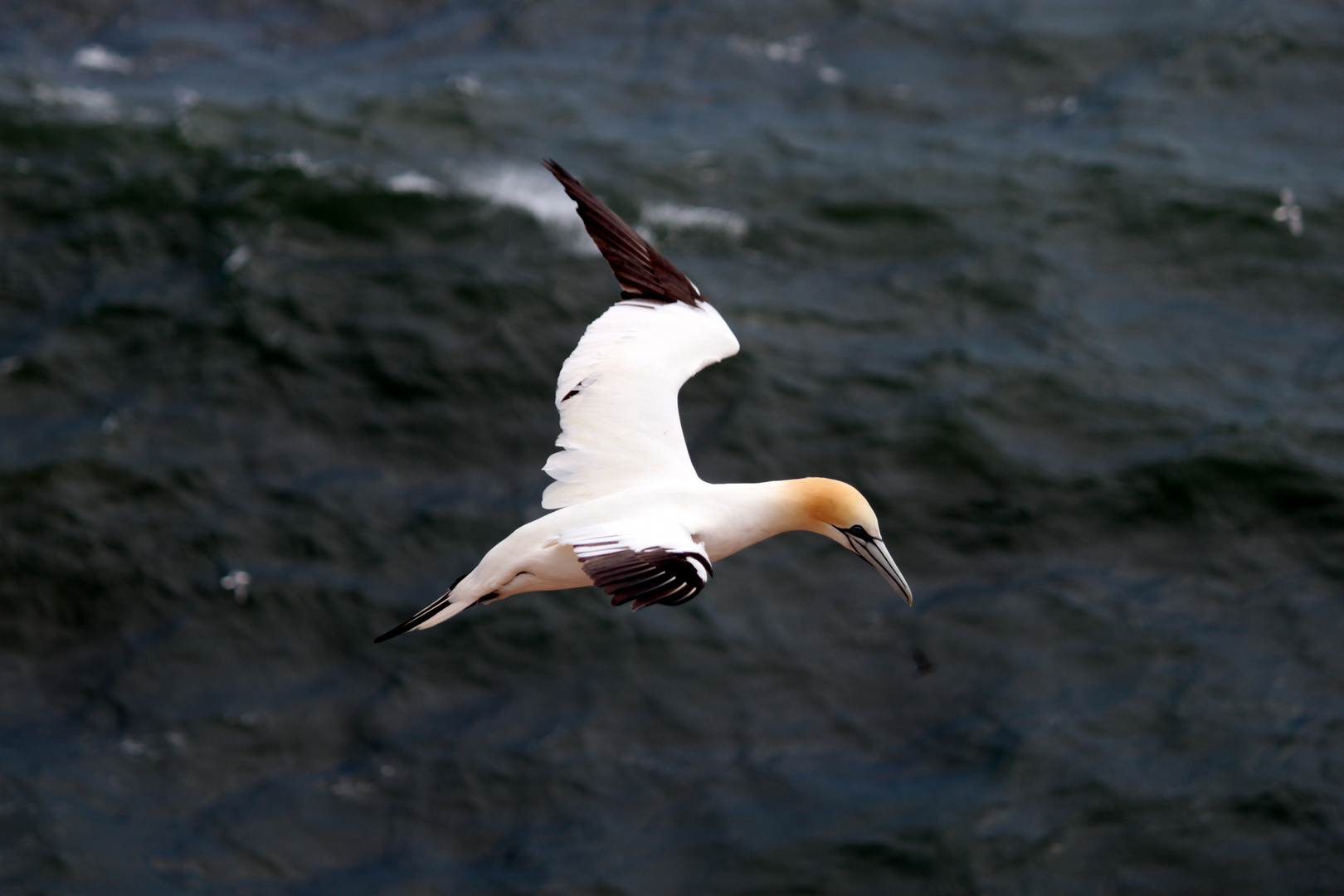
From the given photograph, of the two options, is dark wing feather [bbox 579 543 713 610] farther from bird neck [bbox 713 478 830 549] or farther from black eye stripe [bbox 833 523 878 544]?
black eye stripe [bbox 833 523 878 544]

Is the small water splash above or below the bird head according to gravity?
below

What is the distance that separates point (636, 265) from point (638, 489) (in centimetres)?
197

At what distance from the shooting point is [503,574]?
813 centimetres

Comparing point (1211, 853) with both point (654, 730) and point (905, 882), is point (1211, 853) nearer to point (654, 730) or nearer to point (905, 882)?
point (905, 882)

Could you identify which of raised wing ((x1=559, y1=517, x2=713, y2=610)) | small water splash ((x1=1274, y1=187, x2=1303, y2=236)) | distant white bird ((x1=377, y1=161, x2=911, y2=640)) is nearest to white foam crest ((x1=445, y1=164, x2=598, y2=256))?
small water splash ((x1=1274, y1=187, x2=1303, y2=236))

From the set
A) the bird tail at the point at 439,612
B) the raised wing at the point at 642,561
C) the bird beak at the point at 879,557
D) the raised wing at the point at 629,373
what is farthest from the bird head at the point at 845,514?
Result: the bird tail at the point at 439,612

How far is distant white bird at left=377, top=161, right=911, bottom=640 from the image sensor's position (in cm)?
751

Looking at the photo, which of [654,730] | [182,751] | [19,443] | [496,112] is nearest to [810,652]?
[654,730]

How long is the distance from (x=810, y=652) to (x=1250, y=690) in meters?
4.30

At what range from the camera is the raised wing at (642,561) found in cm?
675

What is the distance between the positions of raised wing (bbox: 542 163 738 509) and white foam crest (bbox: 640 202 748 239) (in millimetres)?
10612

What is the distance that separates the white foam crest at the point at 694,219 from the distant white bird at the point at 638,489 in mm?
10616

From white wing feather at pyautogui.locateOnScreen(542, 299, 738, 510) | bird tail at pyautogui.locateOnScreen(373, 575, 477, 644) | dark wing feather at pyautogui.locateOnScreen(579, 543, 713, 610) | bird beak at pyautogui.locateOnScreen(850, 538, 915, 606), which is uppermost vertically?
dark wing feather at pyautogui.locateOnScreen(579, 543, 713, 610)

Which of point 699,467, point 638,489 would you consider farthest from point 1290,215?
point 638,489
